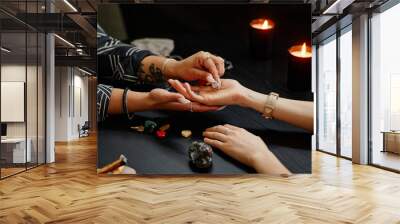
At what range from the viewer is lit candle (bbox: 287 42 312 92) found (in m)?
6.27

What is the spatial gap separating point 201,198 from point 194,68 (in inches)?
90.6

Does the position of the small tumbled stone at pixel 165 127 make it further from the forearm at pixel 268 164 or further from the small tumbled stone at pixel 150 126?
the forearm at pixel 268 164

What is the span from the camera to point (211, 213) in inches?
162

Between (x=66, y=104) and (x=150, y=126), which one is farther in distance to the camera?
(x=66, y=104)

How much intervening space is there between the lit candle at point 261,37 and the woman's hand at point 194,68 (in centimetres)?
60

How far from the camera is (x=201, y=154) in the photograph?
6.19m

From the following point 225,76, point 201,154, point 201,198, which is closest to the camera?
point 201,198

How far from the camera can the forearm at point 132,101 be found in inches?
246

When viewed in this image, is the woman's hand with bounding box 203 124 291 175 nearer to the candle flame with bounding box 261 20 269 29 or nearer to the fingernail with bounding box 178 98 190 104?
the fingernail with bounding box 178 98 190 104

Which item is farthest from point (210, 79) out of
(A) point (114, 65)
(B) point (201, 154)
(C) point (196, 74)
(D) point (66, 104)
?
(D) point (66, 104)

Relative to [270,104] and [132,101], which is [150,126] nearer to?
[132,101]

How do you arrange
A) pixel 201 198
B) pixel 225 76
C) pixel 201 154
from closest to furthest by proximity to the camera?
pixel 201 198
pixel 201 154
pixel 225 76

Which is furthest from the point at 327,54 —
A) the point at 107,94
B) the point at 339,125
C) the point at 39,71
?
the point at 39,71

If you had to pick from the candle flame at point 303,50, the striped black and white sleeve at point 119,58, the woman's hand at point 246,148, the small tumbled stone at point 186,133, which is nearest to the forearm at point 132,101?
the striped black and white sleeve at point 119,58
